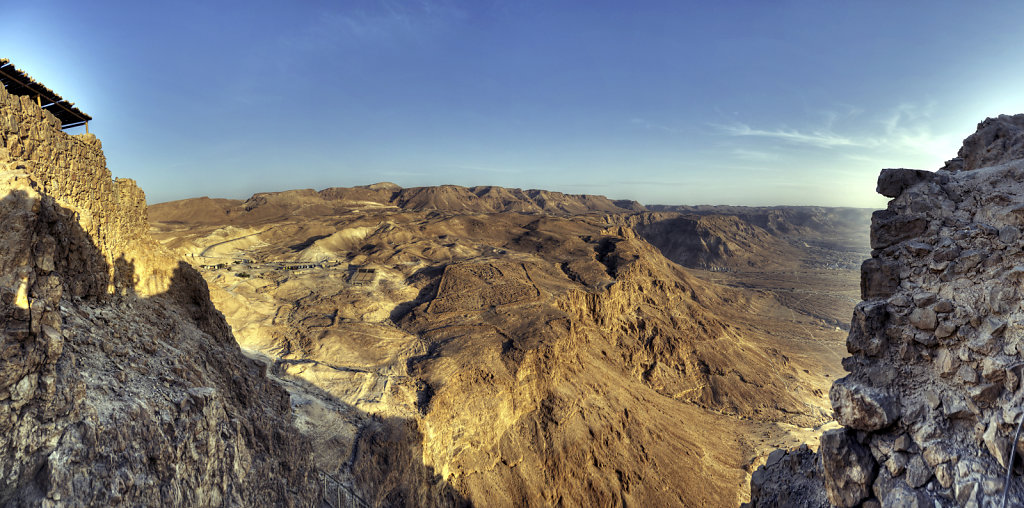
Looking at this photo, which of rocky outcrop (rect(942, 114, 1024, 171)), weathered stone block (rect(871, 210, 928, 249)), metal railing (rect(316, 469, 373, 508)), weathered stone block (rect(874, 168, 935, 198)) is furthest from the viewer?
metal railing (rect(316, 469, 373, 508))

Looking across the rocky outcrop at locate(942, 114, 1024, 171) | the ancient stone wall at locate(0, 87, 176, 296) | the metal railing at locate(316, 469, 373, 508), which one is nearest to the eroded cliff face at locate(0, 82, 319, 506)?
the ancient stone wall at locate(0, 87, 176, 296)

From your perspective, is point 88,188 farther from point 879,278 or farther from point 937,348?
point 937,348

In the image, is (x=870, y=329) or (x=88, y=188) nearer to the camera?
(x=870, y=329)

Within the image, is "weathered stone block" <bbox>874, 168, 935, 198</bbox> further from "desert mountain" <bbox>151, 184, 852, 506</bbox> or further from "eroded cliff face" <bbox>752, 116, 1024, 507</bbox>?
"desert mountain" <bbox>151, 184, 852, 506</bbox>

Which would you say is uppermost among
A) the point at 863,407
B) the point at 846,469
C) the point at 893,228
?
the point at 893,228

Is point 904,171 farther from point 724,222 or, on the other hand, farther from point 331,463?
point 724,222

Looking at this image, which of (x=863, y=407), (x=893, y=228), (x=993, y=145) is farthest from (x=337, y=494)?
(x=993, y=145)

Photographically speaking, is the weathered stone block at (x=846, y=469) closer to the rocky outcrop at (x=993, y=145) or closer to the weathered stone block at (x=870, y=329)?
the weathered stone block at (x=870, y=329)

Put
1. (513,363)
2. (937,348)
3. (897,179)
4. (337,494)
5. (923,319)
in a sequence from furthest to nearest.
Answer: (513,363), (337,494), (897,179), (923,319), (937,348)

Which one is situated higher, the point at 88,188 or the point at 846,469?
the point at 88,188
